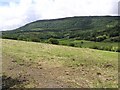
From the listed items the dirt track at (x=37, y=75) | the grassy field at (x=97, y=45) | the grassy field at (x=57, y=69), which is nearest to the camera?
the dirt track at (x=37, y=75)

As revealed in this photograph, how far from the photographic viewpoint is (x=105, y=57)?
2498 cm

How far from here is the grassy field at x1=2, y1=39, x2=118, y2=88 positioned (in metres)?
17.7

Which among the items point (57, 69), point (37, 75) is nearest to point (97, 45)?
point (57, 69)

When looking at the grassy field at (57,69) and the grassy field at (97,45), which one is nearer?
the grassy field at (57,69)

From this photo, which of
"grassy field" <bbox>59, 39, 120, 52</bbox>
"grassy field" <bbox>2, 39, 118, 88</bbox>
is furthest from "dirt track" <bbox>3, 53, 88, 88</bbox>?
"grassy field" <bbox>59, 39, 120, 52</bbox>

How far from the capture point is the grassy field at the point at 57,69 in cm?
1767

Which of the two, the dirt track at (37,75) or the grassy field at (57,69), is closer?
the dirt track at (37,75)

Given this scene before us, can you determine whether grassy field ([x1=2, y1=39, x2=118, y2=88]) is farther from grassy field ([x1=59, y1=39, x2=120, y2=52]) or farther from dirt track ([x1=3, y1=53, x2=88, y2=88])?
grassy field ([x1=59, y1=39, x2=120, y2=52])

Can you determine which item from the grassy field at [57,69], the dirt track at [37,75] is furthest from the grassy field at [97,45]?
the dirt track at [37,75]

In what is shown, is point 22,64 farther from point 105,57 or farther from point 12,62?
point 105,57

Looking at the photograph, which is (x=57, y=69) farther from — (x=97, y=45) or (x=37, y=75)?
(x=97, y=45)

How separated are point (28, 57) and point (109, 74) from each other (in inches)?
267

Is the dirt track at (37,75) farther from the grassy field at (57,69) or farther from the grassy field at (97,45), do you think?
the grassy field at (97,45)

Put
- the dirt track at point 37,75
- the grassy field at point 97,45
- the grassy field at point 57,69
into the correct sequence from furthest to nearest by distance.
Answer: the grassy field at point 97,45 < the grassy field at point 57,69 < the dirt track at point 37,75
